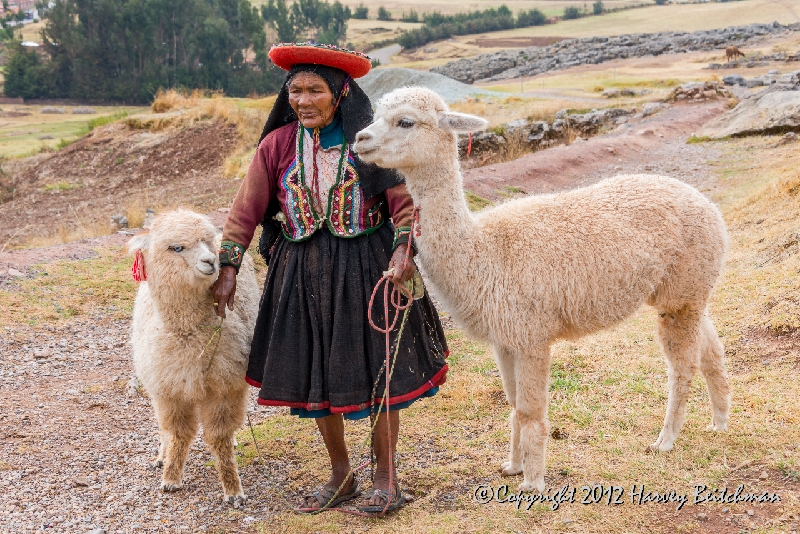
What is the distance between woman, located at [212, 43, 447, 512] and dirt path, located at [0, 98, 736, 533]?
0.77 meters

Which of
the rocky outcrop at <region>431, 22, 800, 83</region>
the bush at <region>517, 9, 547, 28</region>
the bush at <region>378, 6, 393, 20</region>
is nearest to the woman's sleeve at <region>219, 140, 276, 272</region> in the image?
the rocky outcrop at <region>431, 22, 800, 83</region>

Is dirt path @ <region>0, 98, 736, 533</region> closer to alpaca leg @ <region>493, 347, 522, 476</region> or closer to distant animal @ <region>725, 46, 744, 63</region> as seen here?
alpaca leg @ <region>493, 347, 522, 476</region>

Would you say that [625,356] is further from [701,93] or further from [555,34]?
[555,34]

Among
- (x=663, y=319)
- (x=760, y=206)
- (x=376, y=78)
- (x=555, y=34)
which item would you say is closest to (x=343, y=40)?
(x=555, y=34)

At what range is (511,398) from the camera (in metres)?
3.61

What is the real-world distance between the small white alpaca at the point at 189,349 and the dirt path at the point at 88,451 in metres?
0.24

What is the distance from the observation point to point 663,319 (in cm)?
374

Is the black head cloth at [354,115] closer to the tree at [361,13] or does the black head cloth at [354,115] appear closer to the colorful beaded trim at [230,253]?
the colorful beaded trim at [230,253]

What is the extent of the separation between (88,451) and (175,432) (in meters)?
0.88

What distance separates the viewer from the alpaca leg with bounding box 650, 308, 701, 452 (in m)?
3.67

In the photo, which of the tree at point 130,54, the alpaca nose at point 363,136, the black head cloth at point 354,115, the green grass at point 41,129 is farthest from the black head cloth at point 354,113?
the tree at point 130,54

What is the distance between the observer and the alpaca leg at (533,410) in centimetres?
329

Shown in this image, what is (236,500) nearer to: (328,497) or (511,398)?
(328,497)

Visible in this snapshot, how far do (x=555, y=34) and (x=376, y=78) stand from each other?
174 ft
